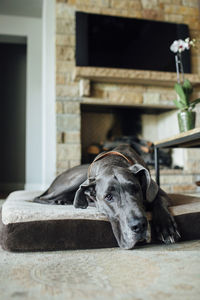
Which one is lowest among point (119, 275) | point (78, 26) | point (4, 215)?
point (119, 275)

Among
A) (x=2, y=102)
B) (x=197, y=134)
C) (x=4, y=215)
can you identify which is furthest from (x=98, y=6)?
(x=4, y=215)

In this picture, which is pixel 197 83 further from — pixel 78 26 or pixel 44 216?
pixel 44 216

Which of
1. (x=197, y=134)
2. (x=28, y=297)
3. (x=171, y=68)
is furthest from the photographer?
(x=171, y=68)

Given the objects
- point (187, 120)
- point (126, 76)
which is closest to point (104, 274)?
point (187, 120)

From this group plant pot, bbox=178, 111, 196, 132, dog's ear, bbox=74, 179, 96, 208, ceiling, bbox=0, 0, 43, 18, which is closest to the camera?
dog's ear, bbox=74, 179, 96, 208

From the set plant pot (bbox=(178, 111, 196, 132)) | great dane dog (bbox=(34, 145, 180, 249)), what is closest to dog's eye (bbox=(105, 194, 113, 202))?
great dane dog (bbox=(34, 145, 180, 249))

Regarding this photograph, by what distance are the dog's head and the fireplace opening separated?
95.2 inches

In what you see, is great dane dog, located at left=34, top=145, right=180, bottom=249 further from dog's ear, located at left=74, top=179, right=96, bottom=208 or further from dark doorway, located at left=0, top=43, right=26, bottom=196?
dark doorway, located at left=0, top=43, right=26, bottom=196

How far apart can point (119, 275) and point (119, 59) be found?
3.18m

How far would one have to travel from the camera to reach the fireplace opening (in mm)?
3777

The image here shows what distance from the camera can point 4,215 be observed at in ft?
4.05

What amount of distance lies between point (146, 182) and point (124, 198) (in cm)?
18

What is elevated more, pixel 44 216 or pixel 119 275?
pixel 44 216

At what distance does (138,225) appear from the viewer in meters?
1.04
